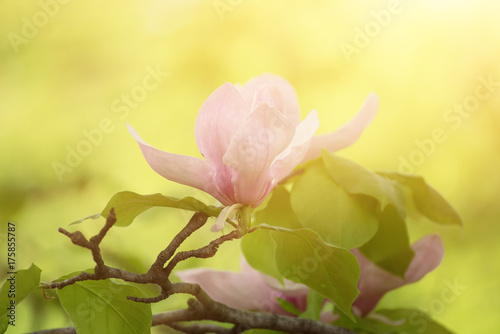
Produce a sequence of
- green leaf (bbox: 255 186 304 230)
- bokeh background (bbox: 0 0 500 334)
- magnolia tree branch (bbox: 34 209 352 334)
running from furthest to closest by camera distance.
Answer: bokeh background (bbox: 0 0 500 334) < green leaf (bbox: 255 186 304 230) < magnolia tree branch (bbox: 34 209 352 334)

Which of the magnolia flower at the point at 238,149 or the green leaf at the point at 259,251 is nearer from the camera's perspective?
the magnolia flower at the point at 238,149

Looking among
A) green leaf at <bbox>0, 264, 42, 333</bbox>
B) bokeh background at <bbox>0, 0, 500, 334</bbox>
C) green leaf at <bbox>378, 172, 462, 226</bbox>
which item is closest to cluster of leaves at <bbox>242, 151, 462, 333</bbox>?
green leaf at <bbox>378, 172, 462, 226</bbox>

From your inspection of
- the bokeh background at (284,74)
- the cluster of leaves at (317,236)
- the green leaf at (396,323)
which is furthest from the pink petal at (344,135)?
the bokeh background at (284,74)

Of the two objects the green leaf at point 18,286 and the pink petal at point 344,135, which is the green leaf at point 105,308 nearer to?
the green leaf at point 18,286

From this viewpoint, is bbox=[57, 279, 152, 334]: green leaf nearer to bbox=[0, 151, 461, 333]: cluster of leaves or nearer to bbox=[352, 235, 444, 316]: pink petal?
bbox=[0, 151, 461, 333]: cluster of leaves

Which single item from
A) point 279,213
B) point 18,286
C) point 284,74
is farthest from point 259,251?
point 284,74

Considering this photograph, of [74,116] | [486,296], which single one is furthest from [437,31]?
[74,116]
